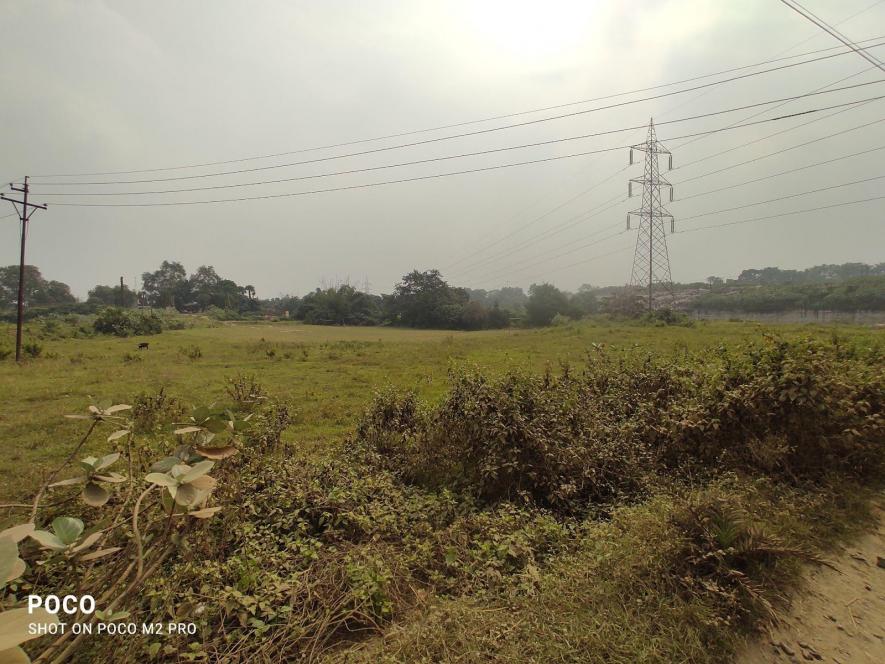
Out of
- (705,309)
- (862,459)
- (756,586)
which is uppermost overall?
(705,309)

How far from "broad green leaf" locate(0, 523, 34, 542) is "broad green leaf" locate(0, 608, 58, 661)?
0.23m

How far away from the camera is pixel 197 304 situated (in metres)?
85.4

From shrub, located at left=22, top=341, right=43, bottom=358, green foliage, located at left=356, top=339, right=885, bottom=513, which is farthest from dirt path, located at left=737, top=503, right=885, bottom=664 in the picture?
shrub, located at left=22, top=341, right=43, bottom=358

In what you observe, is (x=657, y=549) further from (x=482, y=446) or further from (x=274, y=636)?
(x=274, y=636)

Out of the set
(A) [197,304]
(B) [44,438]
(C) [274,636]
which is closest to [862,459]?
(C) [274,636]

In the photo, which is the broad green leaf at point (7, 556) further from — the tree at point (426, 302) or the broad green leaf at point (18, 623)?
the tree at point (426, 302)

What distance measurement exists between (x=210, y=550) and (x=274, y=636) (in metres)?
1.06

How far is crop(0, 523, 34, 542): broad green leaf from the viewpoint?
3.52 ft

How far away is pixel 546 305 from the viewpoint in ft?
201

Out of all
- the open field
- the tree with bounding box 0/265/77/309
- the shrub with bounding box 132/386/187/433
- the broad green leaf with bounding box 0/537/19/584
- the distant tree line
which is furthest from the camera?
the tree with bounding box 0/265/77/309

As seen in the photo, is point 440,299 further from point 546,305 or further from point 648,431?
point 648,431

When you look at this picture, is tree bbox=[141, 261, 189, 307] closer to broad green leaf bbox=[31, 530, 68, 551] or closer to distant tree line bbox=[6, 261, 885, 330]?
distant tree line bbox=[6, 261, 885, 330]

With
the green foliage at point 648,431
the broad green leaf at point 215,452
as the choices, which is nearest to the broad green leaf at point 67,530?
the broad green leaf at point 215,452

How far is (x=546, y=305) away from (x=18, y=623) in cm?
6267
